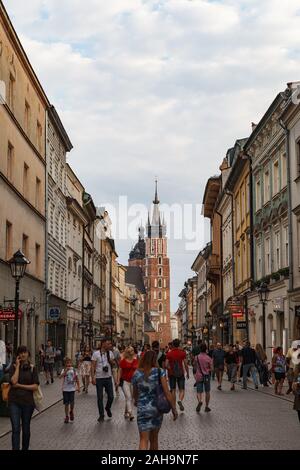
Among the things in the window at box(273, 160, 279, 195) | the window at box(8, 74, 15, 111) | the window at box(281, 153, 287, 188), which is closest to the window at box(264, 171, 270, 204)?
the window at box(273, 160, 279, 195)

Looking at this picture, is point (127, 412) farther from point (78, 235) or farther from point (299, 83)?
point (78, 235)

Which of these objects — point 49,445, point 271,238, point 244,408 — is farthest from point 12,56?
point 49,445

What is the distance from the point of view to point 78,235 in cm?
5997

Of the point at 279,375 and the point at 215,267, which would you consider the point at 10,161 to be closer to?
the point at 279,375

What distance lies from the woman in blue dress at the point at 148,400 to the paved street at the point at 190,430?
2.29 meters

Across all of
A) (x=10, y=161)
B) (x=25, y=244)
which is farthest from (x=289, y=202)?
(x=25, y=244)

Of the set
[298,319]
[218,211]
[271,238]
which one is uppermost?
[218,211]

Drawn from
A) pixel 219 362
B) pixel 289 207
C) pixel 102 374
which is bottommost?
pixel 219 362

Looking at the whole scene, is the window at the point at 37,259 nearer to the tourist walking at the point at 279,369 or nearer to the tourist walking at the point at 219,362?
the tourist walking at the point at 219,362

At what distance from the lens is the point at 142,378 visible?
11.1 metres

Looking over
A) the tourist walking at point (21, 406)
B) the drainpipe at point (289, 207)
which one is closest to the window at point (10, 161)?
the drainpipe at point (289, 207)

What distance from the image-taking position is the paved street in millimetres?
13555

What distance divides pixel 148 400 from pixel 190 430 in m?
5.32
